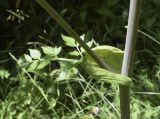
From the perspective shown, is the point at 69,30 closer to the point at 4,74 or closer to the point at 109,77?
the point at 109,77

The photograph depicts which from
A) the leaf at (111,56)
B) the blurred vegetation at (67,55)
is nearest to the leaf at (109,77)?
the leaf at (111,56)

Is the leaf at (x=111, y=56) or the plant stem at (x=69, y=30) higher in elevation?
the plant stem at (x=69, y=30)

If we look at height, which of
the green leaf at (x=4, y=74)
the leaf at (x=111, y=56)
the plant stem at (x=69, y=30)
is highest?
the plant stem at (x=69, y=30)

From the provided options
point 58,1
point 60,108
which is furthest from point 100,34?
point 60,108

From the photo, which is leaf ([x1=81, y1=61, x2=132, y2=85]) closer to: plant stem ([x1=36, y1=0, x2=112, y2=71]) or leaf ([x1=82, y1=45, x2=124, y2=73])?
plant stem ([x1=36, y1=0, x2=112, y2=71])

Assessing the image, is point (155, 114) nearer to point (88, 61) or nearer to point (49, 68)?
point (49, 68)

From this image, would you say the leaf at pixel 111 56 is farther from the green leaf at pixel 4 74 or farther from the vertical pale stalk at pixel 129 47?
the green leaf at pixel 4 74

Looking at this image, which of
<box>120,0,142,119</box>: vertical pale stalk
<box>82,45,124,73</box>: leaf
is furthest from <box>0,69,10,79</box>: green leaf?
<box>120,0,142,119</box>: vertical pale stalk

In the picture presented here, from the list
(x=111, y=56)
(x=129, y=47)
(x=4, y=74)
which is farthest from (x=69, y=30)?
(x=4, y=74)
